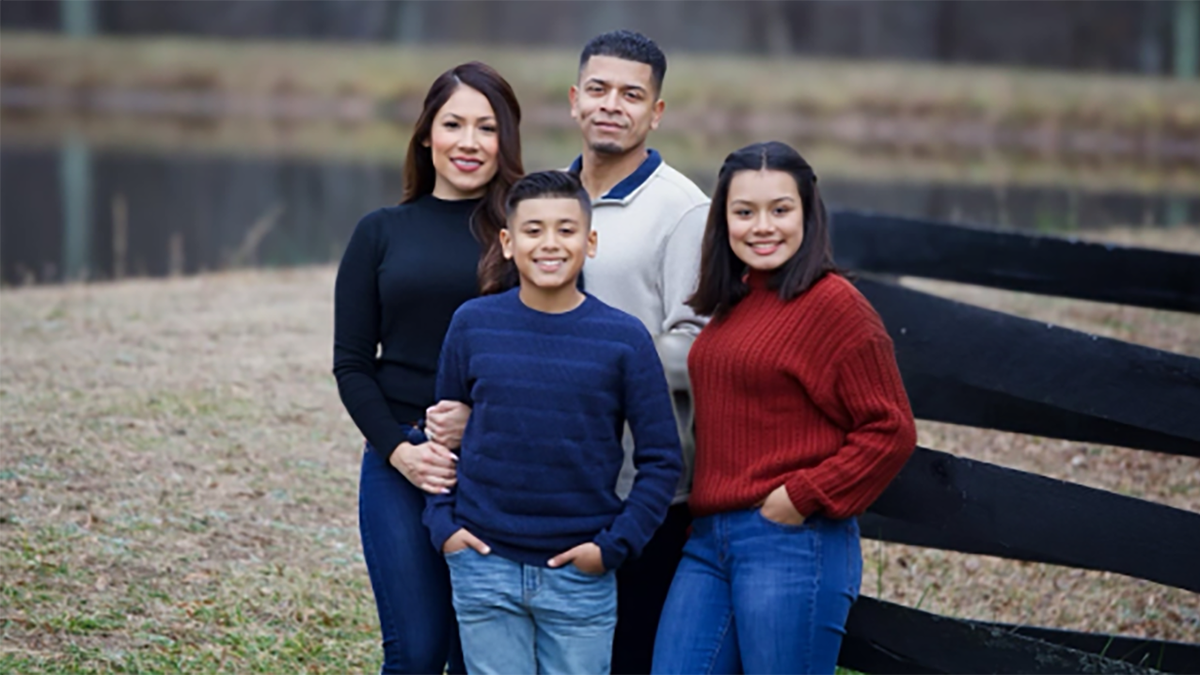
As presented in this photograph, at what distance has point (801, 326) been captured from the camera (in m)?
3.20

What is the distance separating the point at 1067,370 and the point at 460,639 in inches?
72.9

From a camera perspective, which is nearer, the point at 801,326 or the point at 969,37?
the point at 801,326

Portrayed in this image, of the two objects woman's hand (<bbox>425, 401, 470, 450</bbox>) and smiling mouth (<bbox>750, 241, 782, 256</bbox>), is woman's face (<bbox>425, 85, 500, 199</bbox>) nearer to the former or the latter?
woman's hand (<bbox>425, 401, 470, 450</bbox>)

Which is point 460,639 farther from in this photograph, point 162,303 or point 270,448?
point 162,303

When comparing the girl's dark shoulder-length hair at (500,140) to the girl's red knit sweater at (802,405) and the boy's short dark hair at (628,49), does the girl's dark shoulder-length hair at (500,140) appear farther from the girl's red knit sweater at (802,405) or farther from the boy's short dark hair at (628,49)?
the girl's red knit sweater at (802,405)

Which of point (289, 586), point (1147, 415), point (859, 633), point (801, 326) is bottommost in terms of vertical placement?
point (289, 586)

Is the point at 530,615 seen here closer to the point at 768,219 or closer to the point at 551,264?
the point at 551,264

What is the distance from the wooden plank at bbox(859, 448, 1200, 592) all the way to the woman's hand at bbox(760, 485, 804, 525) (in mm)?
615

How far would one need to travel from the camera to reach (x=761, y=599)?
319 cm

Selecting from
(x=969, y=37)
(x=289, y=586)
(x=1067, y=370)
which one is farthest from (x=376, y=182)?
(x=969, y=37)

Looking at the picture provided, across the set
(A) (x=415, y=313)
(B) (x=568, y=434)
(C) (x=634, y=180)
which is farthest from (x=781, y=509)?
(A) (x=415, y=313)

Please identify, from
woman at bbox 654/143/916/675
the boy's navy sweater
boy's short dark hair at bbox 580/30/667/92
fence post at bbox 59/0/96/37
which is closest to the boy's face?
the boy's navy sweater

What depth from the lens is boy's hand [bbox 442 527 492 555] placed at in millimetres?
3256

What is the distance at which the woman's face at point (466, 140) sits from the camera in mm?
3568
